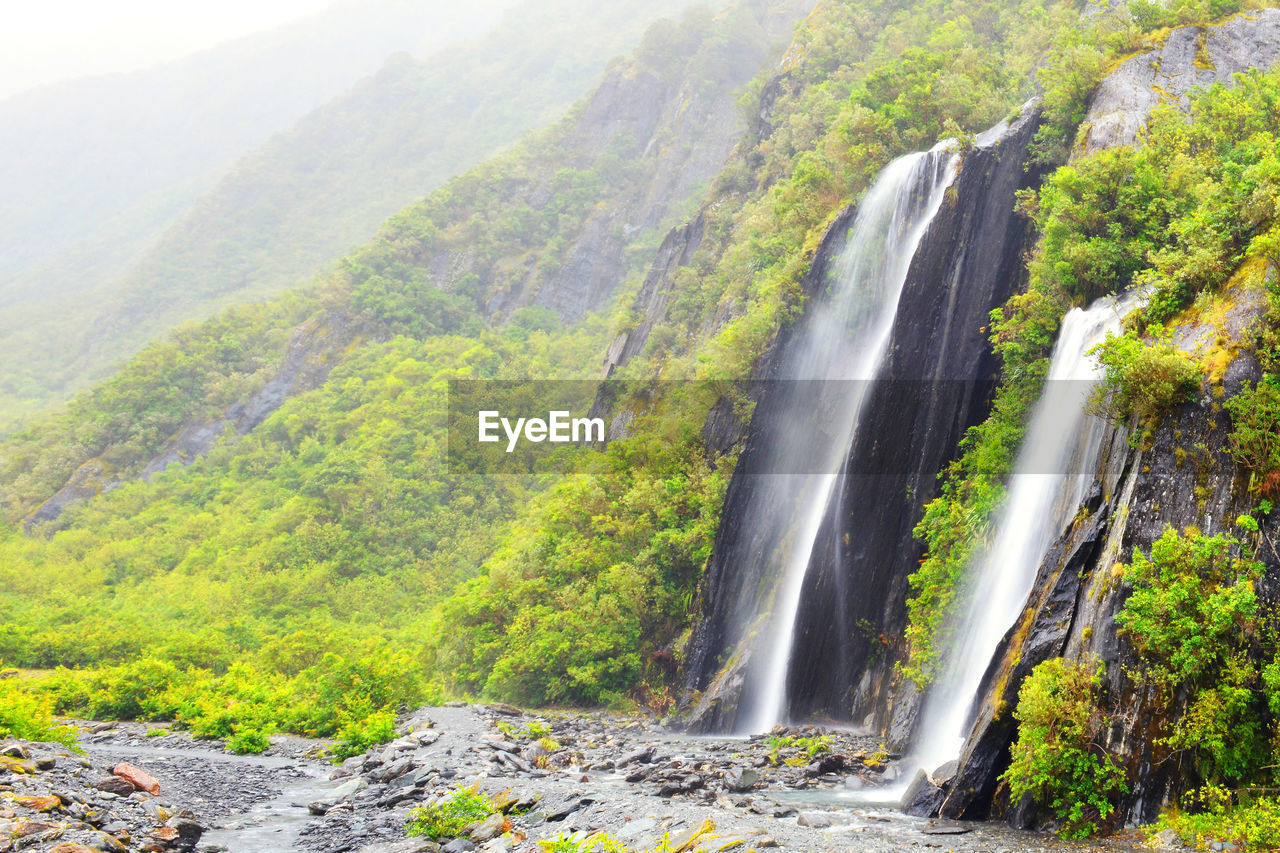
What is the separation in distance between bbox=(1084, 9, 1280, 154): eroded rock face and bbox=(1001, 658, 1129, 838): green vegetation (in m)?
12.7

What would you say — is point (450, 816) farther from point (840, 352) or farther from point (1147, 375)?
point (840, 352)

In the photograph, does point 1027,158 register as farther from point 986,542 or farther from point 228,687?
point 228,687

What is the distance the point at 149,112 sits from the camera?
15700 cm

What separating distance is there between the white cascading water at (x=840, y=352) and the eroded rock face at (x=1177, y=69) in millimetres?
3731

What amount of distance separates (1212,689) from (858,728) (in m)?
10.5

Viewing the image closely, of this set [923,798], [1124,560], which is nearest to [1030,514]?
[1124,560]

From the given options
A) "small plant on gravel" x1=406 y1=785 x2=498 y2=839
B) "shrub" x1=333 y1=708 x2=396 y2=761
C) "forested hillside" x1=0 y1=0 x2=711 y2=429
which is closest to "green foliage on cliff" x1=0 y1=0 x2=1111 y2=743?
"shrub" x1=333 y1=708 x2=396 y2=761

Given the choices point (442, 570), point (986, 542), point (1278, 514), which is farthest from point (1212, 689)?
point (442, 570)

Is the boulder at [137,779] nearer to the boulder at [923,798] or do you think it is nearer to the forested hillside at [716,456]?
the forested hillside at [716,456]

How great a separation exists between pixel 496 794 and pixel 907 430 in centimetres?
1209

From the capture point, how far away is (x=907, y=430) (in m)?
18.2

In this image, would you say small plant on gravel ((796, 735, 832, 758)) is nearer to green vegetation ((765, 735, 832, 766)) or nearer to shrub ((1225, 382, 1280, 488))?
green vegetation ((765, 735, 832, 766))

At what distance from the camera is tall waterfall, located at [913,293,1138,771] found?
12.1 metres

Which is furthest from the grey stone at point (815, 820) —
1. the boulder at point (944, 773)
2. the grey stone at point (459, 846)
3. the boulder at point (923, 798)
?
the grey stone at point (459, 846)
